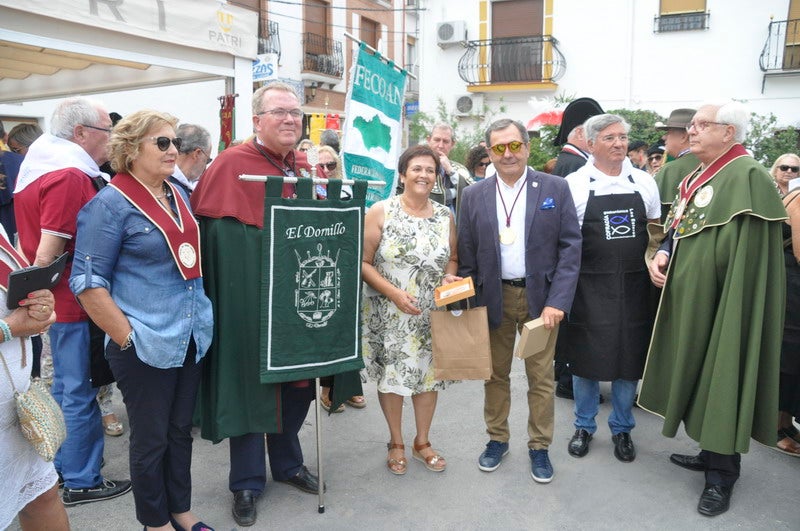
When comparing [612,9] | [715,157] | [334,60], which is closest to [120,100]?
[334,60]

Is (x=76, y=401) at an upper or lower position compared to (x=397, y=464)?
upper

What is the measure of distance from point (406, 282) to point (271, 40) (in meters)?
15.3

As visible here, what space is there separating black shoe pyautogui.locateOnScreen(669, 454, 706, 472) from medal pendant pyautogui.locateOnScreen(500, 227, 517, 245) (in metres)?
1.70

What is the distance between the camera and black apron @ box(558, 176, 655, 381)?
11.9 feet

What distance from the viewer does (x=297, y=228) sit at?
9.40 ft

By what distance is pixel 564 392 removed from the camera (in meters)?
4.88

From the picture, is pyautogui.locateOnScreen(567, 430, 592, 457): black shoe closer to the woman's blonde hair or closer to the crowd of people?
the crowd of people

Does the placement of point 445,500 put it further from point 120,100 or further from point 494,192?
point 120,100

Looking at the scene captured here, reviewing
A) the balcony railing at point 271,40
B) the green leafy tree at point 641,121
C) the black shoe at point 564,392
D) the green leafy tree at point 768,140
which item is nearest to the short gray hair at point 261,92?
the black shoe at point 564,392

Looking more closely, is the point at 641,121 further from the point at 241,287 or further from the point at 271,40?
the point at 241,287

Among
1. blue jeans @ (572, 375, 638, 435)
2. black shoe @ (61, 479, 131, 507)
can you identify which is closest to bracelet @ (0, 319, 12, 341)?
black shoe @ (61, 479, 131, 507)

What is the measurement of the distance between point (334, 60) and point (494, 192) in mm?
16698

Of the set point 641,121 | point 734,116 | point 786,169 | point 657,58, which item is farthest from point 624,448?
point 657,58

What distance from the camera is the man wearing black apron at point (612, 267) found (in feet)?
11.9
